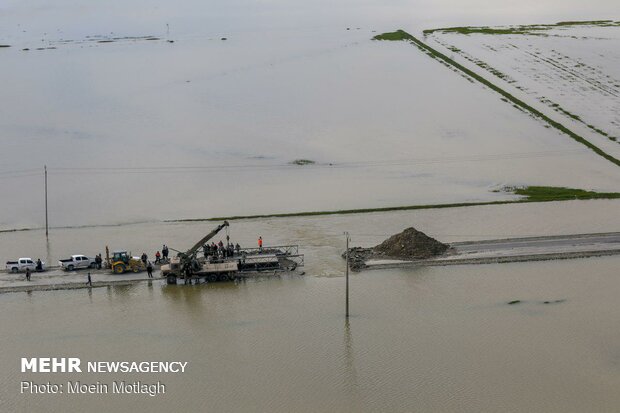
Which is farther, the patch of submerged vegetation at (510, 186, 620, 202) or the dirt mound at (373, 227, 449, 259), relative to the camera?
the patch of submerged vegetation at (510, 186, 620, 202)

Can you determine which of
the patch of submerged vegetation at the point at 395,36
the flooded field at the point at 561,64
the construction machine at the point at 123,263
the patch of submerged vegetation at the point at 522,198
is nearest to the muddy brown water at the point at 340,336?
the construction machine at the point at 123,263

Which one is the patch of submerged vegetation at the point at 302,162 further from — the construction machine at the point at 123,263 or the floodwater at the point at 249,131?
the construction machine at the point at 123,263

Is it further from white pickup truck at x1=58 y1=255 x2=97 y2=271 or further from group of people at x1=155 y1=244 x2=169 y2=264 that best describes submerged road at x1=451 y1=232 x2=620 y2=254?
white pickup truck at x1=58 y1=255 x2=97 y2=271

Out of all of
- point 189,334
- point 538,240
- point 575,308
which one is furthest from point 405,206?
point 189,334

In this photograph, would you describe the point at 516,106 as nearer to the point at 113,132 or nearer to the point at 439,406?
the point at 113,132

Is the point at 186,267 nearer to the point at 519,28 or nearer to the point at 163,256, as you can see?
the point at 163,256

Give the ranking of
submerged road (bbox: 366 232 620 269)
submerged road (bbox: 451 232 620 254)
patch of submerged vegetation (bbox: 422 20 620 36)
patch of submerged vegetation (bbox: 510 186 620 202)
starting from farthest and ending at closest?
1. patch of submerged vegetation (bbox: 422 20 620 36)
2. patch of submerged vegetation (bbox: 510 186 620 202)
3. submerged road (bbox: 451 232 620 254)
4. submerged road (bbox: 366 232 620 269)

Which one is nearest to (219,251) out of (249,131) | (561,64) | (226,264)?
(226,264)

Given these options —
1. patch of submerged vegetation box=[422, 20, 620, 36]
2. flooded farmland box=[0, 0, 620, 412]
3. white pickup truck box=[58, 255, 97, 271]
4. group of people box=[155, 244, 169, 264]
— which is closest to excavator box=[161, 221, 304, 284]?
flooded farmland box=[0, 0, 620, 412]
